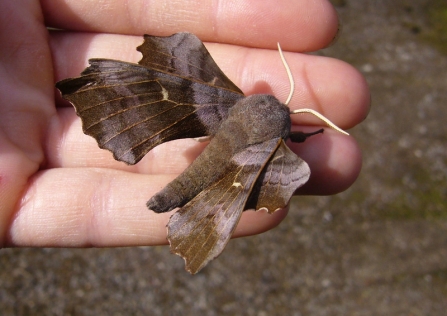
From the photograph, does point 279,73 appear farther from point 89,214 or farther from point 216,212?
point 89,214


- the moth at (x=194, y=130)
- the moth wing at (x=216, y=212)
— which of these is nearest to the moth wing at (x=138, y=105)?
the moth at (x=194, y=130)

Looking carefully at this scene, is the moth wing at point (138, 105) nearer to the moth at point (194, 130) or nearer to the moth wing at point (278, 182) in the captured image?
the moth at point (194, 130)

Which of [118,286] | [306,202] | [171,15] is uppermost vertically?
[171,15]

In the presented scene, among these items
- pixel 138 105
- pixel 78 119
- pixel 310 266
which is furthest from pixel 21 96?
pixel 310 266

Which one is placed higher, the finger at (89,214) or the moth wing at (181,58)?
the moth wing at (181,58)

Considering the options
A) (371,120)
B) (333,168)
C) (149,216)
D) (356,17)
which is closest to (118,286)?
(149,216)

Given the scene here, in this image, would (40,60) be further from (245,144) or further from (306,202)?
(306,202)

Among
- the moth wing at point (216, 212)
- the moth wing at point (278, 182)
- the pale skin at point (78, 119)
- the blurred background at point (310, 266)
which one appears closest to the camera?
the moth wing at point (216, 212)
